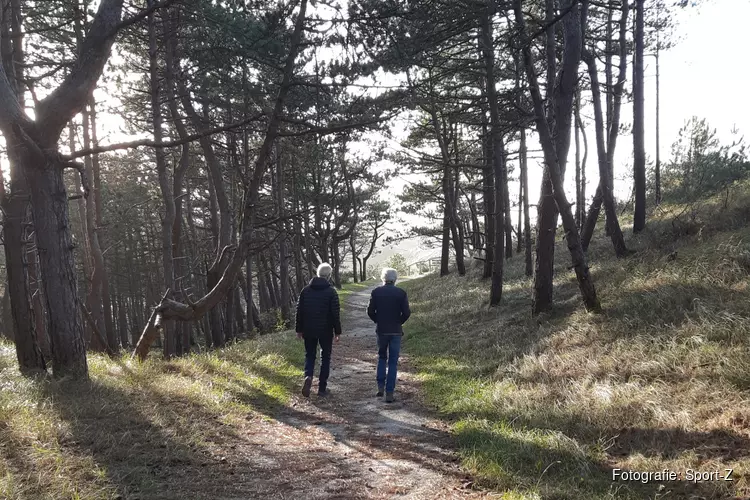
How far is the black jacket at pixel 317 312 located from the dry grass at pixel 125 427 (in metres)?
1.15

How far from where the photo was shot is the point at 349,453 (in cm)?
463

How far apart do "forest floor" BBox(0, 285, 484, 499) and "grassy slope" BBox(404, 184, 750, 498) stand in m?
0.67

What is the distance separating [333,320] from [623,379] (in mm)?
4085

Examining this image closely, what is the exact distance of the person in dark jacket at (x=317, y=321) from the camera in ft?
22.5

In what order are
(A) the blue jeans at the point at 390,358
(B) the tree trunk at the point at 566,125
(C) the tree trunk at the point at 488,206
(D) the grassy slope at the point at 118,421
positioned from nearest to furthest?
(D) the grassy slope at the point at 118,421, (A) the blue jeans at the point at 390,358, (B) the tree trunk at the point at 566,125, (C) the tree trunk at the point at 488,206

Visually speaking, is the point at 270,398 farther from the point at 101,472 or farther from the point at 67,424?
the point at 101,472

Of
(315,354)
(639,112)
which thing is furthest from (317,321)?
(639,112)

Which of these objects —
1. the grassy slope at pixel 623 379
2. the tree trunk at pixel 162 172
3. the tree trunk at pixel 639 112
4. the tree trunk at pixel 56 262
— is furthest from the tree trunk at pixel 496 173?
the tree trunk at pixel 56 262

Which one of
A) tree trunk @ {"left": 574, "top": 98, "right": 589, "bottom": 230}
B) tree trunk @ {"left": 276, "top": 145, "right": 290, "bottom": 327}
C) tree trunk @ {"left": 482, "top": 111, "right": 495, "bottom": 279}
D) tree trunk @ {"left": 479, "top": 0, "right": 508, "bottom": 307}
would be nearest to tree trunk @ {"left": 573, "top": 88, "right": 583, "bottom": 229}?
tree trunk @ {"left": 574, "top": 98, "right": 589, "bottom": 230}

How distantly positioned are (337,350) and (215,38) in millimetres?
7772

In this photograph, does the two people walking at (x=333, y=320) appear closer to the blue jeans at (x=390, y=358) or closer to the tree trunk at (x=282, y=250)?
the blue jeans at (x=390, y=358)

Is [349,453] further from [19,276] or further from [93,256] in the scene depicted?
[93,256]

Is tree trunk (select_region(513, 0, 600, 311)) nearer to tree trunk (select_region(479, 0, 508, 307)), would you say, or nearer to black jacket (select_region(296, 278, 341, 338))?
tree trunk (select_region(479, 0, 508, 307))

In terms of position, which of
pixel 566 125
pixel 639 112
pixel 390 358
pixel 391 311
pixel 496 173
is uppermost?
pixel 639 112
